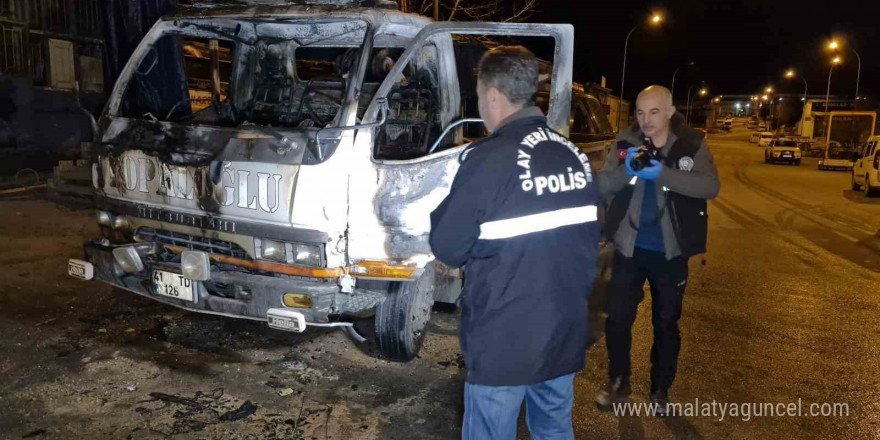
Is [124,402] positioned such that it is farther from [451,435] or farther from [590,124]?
[590,124]

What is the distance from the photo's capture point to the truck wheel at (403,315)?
394cm

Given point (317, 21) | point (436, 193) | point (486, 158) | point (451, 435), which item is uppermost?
point (317, 21)

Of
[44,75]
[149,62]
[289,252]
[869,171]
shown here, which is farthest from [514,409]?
[869,171]

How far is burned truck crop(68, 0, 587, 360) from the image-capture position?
3629 millimetres

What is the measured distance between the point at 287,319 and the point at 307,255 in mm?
380

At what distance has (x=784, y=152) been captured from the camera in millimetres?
27797

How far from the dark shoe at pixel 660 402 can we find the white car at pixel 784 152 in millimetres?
27962

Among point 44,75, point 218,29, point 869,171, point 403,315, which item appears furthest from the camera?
point 869,171

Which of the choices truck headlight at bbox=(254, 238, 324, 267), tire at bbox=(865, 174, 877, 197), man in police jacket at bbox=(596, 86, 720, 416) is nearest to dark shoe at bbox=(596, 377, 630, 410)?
man in police jacket at bbox=(596, 86, 720, 416)

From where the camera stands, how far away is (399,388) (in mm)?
3916

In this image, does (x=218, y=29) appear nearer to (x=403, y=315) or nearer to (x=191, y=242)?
(x=191, y=242)

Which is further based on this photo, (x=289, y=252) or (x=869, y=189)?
(x=869, y=189)

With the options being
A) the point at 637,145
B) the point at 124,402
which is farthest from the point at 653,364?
the point at 124,402

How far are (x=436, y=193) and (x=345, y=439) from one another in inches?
57.4
